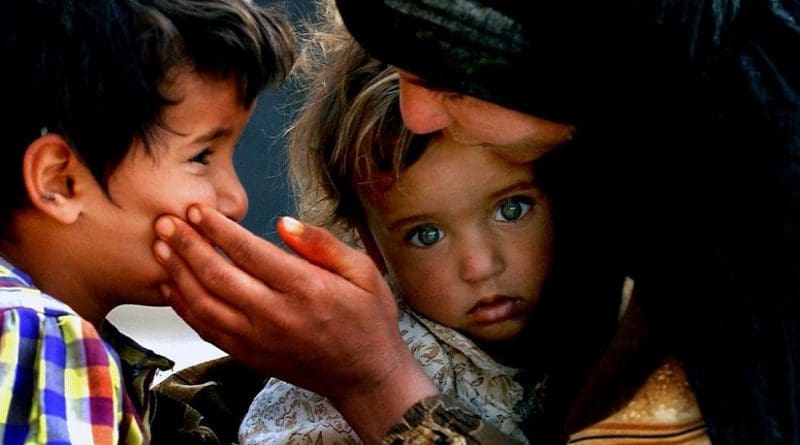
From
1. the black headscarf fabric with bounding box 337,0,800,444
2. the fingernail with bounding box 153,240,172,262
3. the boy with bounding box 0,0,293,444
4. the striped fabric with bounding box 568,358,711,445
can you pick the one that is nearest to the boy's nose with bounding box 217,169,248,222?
the boy with bounding box 0,0,293,444

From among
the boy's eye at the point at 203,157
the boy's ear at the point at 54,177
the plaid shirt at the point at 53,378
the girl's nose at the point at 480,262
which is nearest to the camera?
the plaid shirt at the point at 53,378

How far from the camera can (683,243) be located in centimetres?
141

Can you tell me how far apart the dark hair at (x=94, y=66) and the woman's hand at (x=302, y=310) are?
0.14 m

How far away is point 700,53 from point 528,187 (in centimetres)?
47

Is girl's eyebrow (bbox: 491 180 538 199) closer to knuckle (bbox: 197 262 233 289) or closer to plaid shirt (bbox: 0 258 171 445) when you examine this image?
knuckle (bbox: 197 262 233 289)

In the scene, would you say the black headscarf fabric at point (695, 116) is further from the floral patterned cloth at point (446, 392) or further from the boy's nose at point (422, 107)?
the floral patterned cloth at point (446, 392)

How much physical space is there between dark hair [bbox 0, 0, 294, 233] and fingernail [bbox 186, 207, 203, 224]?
109 mm

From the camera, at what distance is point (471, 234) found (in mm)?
1773

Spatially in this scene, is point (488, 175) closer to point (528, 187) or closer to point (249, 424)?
point (528, 187)

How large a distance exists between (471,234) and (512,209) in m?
0.07

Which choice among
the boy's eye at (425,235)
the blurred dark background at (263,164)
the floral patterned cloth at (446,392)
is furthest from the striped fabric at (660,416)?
the blurred dark background at (263,164)

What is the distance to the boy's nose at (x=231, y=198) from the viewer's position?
64.2 inches

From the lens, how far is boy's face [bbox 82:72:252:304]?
1551 mm

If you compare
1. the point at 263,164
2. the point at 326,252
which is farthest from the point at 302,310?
the point at 263,164
